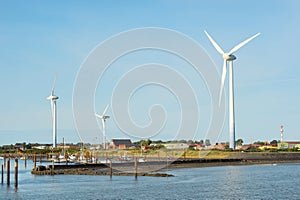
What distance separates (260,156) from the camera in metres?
122

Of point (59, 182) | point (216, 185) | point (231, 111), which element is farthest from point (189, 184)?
point (231, 111)

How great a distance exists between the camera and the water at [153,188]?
52031 millimetres

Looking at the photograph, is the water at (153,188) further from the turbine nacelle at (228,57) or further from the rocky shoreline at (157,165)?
the turbine nacelle at (228,57)

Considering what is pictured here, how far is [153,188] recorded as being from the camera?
58.4 meters

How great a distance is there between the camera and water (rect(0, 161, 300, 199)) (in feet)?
171

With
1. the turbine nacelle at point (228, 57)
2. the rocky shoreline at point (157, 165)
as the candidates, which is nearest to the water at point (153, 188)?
the rocky shoreline at point (157, 165)

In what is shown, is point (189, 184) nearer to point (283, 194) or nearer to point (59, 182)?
point (283, 194)

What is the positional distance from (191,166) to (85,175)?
28989 millimetres

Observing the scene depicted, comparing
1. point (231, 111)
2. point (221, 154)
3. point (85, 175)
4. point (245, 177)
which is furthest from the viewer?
point (221, 154)

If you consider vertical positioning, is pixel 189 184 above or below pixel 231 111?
below

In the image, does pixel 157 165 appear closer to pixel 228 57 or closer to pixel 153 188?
pixel 228 57

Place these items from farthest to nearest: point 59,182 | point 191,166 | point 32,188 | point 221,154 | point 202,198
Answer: point 221,154, point 191,166, point 59,182, point 32,188, point 202,198

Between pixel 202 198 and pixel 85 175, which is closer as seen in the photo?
pixel 202 198

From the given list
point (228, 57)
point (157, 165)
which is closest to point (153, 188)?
point (157, 165)
